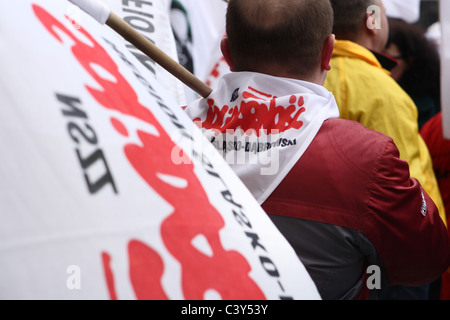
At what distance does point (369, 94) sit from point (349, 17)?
359 mm

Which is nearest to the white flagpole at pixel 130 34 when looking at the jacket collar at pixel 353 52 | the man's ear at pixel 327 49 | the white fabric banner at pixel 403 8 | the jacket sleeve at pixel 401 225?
the man's ear at pixel 327 49

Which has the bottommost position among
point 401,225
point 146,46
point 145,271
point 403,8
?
point 403,8

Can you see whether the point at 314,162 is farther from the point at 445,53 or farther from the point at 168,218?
the point at 445,53

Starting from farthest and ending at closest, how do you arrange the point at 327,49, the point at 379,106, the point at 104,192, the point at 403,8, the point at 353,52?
the point at 403,8
the point at 353,52
the point at 379,106
the point at 327,49
the point at 104,192

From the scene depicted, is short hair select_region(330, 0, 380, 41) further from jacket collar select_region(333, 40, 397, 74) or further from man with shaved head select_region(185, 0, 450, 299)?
man with shaved head select_region(185, 0, 450, 299)

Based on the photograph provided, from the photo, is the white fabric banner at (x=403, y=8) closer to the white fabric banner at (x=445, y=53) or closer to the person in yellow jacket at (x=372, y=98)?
the person in yellow jacket at (x=372, y=98)

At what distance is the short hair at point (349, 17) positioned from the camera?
2.31 meters

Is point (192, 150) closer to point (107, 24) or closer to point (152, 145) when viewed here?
point (152, 145)

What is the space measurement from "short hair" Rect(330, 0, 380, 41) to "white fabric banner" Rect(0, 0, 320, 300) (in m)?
1.35

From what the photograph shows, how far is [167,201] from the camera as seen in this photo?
948 mm

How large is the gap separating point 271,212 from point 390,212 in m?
0.25

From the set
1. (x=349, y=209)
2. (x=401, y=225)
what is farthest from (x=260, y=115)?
(x=401, y=225)

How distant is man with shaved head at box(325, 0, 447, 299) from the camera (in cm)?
210
